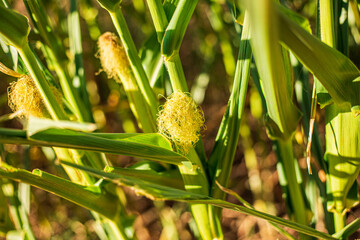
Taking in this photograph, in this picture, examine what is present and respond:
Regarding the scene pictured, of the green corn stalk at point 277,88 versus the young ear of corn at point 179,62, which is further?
the young ear of corn at point 179,62

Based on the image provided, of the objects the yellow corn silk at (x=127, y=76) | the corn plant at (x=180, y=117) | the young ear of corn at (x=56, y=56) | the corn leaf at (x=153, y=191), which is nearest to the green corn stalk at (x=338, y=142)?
the corn plant at (x=180, y=117)

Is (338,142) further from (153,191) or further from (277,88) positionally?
(153,191)

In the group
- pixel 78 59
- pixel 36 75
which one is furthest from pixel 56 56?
pixel 36 75

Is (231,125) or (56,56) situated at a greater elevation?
(56,56)

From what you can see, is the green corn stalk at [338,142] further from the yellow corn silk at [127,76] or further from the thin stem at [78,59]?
the thin stem at [78,59]

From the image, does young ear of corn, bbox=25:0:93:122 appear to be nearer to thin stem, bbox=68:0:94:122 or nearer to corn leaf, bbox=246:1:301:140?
thin stem, bbox=68:0:94:122


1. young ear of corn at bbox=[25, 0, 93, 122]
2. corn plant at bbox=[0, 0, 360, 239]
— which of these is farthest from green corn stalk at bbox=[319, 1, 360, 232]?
young ear of corn at bbox=[25, 0, 93, 122]

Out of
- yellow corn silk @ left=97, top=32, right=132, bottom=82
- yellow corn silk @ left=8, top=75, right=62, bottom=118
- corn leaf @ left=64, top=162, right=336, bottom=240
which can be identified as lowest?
corn leaf @ left=64, top=162, right=336, bottom=240

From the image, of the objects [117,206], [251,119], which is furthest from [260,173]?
[117,206]

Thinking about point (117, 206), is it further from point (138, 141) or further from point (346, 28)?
point (346, 28)
